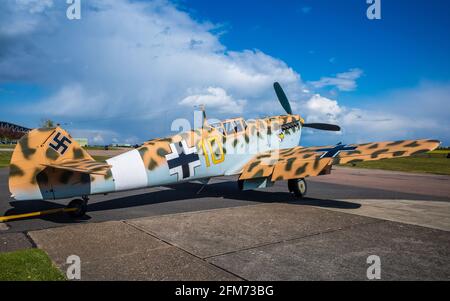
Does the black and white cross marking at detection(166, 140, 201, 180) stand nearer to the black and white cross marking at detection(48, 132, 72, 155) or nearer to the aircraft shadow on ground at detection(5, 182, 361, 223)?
the aircraft shadow on ground at detection(5, 182, 361, 223)

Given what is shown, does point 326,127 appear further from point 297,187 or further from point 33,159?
point 33,159

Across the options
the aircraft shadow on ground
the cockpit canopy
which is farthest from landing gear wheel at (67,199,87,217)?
the cockpit canopy

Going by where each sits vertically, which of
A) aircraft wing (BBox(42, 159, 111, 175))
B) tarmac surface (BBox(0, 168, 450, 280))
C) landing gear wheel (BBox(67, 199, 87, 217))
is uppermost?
aircraft wing (BBox(42, 159, 111, 175))

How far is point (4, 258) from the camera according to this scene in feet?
17.0

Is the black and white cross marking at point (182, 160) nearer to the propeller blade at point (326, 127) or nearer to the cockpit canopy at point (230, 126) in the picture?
the cockpit canopy at point (230, 126)

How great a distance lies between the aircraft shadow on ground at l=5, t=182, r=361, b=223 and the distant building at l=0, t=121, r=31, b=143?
139918 millimetres

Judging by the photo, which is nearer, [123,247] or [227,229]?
[123,247]

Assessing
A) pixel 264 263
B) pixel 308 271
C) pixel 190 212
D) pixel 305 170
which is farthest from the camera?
pixel 305 170

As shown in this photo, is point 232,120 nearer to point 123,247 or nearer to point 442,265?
point 123,247

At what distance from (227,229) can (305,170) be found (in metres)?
4.07

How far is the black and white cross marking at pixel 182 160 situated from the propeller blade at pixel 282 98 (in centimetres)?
767

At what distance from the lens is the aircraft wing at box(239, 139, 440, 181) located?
9.97 metres

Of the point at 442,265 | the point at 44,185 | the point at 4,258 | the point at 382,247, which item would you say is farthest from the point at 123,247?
the point at 442,265

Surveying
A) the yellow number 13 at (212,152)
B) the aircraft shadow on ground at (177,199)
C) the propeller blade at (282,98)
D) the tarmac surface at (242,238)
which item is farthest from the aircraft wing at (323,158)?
the propeller blade at (282,98)
